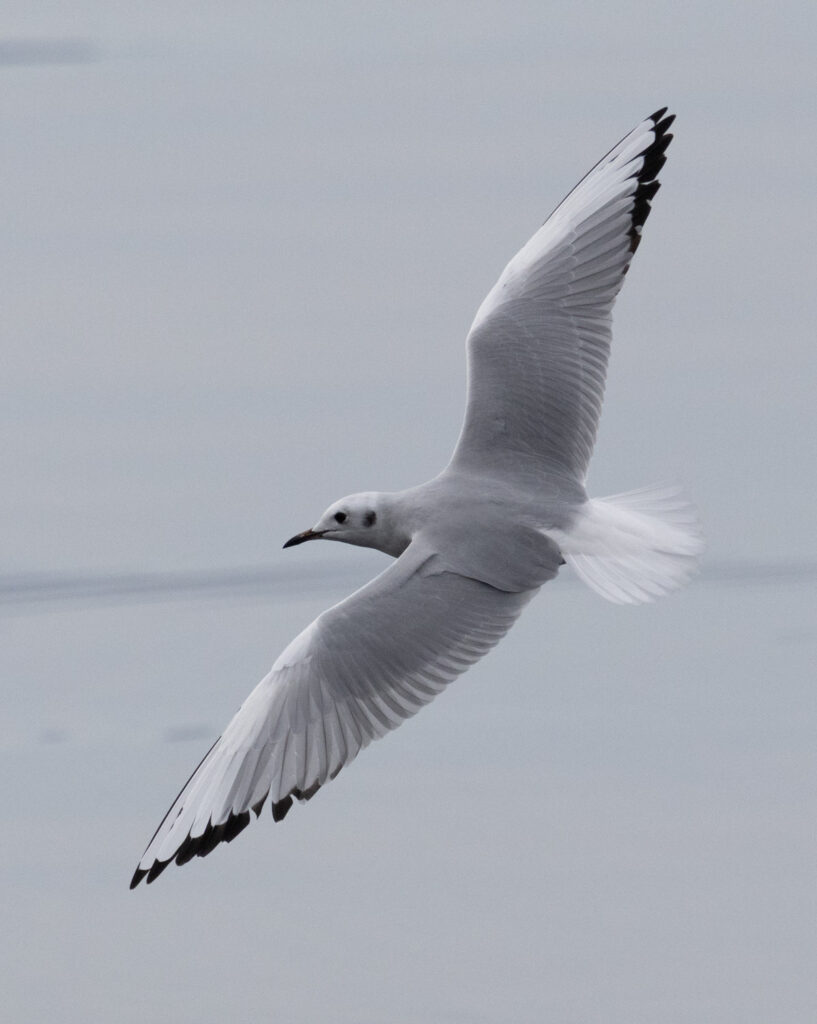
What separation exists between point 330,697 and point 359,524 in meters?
0.41

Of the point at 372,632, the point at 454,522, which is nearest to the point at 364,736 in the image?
the point at 372,632

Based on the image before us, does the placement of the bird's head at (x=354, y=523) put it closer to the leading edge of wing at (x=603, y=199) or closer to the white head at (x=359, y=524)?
the white head at (x=359, y=524)

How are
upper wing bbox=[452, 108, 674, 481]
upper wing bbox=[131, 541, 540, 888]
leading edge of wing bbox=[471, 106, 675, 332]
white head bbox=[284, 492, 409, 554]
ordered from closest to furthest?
upper wing bbox=[131, 541, 540, 888] < white head bbox=[284, 492, 409, 554] < upper wing bbox=[452, 108, 674, 481] < leading edge of wing bbox=[471, 106, 675, 332]

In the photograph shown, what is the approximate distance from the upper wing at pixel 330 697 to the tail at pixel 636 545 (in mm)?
213

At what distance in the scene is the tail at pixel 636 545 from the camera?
3541mm

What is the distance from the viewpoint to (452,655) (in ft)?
11.8

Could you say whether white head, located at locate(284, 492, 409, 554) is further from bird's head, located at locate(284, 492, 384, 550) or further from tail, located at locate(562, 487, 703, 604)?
tail, located at locate(562, 487, 703, 604)

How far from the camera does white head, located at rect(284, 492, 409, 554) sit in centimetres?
379

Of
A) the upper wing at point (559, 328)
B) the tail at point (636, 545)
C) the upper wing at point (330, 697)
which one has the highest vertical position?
the upper wing at point (559, 328)

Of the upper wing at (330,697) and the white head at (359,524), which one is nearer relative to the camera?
the upper wing at (330,697)

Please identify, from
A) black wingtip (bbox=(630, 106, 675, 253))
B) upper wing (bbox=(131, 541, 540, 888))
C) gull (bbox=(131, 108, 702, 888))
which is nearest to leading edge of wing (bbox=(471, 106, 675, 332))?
black wingtip (bbox=(630, 106, 675, 253))

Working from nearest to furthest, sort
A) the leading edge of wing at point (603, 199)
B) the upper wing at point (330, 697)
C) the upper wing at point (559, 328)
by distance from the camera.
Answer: the upper wing at point (330, 697) < the upper wing at point (559, 328) < the leading edge of wing at point (603, 199)

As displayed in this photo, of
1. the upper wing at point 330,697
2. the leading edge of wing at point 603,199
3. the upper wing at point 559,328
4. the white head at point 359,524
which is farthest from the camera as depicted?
the leading edge of wing at point 603,199

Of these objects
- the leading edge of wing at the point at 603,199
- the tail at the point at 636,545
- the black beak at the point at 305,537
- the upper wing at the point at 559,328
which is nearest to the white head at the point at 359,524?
the black beak at the point at 305,537
